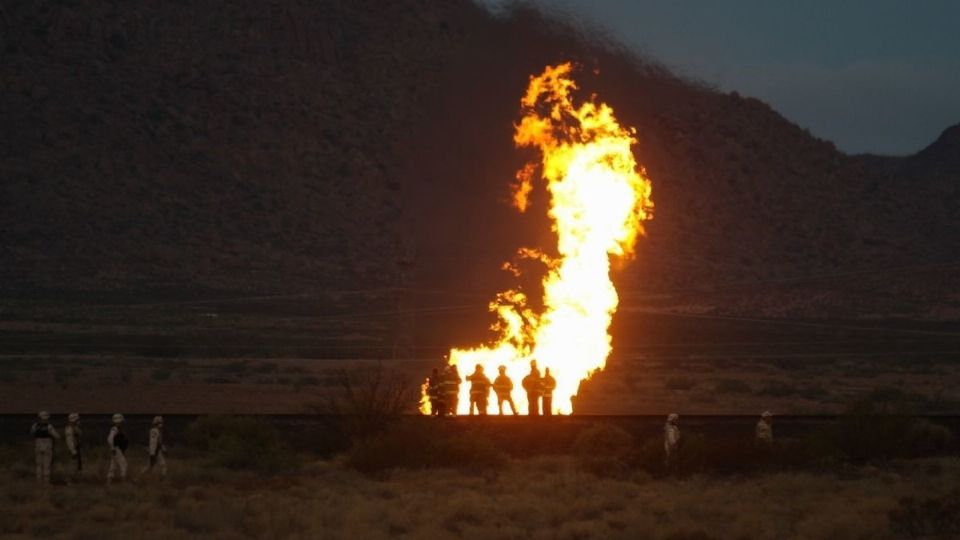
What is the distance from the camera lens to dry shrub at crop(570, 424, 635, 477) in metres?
29.9

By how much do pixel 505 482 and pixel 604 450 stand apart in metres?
3.63

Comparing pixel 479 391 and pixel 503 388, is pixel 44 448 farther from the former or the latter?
pixel 503 388

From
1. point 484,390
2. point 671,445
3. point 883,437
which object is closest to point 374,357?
point 484,390

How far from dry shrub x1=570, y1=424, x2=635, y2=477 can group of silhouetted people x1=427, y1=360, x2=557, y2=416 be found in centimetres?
214

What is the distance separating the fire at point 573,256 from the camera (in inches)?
1430

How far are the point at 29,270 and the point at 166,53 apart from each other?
23.0m

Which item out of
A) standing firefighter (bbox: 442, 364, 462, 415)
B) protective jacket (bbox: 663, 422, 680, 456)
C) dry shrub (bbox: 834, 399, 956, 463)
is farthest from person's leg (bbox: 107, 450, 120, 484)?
dry shrub (bbox: 834, 399, 956, 463)

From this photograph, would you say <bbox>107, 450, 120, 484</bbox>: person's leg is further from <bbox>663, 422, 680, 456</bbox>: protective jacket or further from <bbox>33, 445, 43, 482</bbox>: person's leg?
<bbox>663, 422, 680, 456</bbox>: protective jacket

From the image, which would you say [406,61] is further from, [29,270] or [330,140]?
[29,270]

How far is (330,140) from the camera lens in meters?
109

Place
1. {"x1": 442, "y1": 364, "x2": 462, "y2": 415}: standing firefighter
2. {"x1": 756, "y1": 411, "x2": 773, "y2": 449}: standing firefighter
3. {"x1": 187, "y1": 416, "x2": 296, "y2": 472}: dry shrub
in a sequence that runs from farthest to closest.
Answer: {"x1": 442, "y1": 364, "x2": 462, "y2": 415}: standing firefighter
{"x1": 756, "y1": 411, "x2": 773, "y2": 449}: standing firefighter
{"x1": 187, "y1": 416, "x2": 296, "y2": 472}: dry shrub

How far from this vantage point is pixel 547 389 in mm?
34719

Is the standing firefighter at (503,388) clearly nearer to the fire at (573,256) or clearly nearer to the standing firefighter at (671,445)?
the fire at (573,256)

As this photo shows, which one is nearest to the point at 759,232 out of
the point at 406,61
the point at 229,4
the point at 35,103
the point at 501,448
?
the point at 406,61
